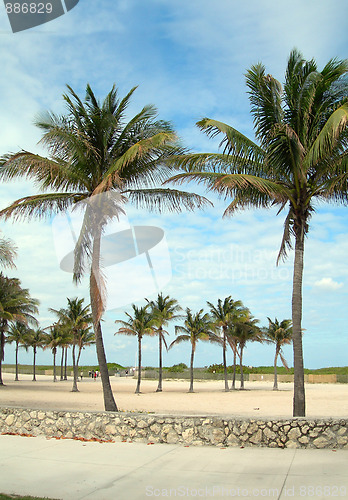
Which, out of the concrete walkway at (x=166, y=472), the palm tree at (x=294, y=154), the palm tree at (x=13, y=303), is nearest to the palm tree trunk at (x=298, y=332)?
the palm tree at (x=294, y=154)

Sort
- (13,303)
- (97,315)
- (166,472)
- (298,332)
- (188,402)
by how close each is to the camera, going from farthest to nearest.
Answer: (13,303) → (188,402) → (97,315) → (298,332) → (166,472)

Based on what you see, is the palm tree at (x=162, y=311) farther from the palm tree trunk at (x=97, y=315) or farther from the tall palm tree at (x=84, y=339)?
the palm tree trunk at (x=97, y=315)

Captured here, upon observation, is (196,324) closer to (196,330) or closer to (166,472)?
(196,330)

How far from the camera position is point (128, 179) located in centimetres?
1506

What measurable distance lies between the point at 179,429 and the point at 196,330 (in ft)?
132

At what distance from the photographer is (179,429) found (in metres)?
9.45

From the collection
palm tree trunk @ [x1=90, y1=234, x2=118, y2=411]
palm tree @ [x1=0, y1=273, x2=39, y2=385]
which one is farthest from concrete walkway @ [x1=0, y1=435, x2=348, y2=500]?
palm tree @ [x1=0, y1=273, x2=39, y2=385]

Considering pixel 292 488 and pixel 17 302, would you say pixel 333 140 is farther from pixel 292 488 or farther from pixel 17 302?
pixel 17 302

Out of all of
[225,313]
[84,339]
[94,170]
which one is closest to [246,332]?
[225,313]

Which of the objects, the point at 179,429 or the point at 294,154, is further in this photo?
the point at 294,154

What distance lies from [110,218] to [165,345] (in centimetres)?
3637

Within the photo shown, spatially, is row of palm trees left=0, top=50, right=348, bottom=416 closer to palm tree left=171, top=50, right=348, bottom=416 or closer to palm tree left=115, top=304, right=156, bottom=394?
palm tree left=171, top=50, right=348, bottom=416

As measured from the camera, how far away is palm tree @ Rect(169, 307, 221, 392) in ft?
161

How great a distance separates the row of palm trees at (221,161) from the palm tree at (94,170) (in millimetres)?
33
